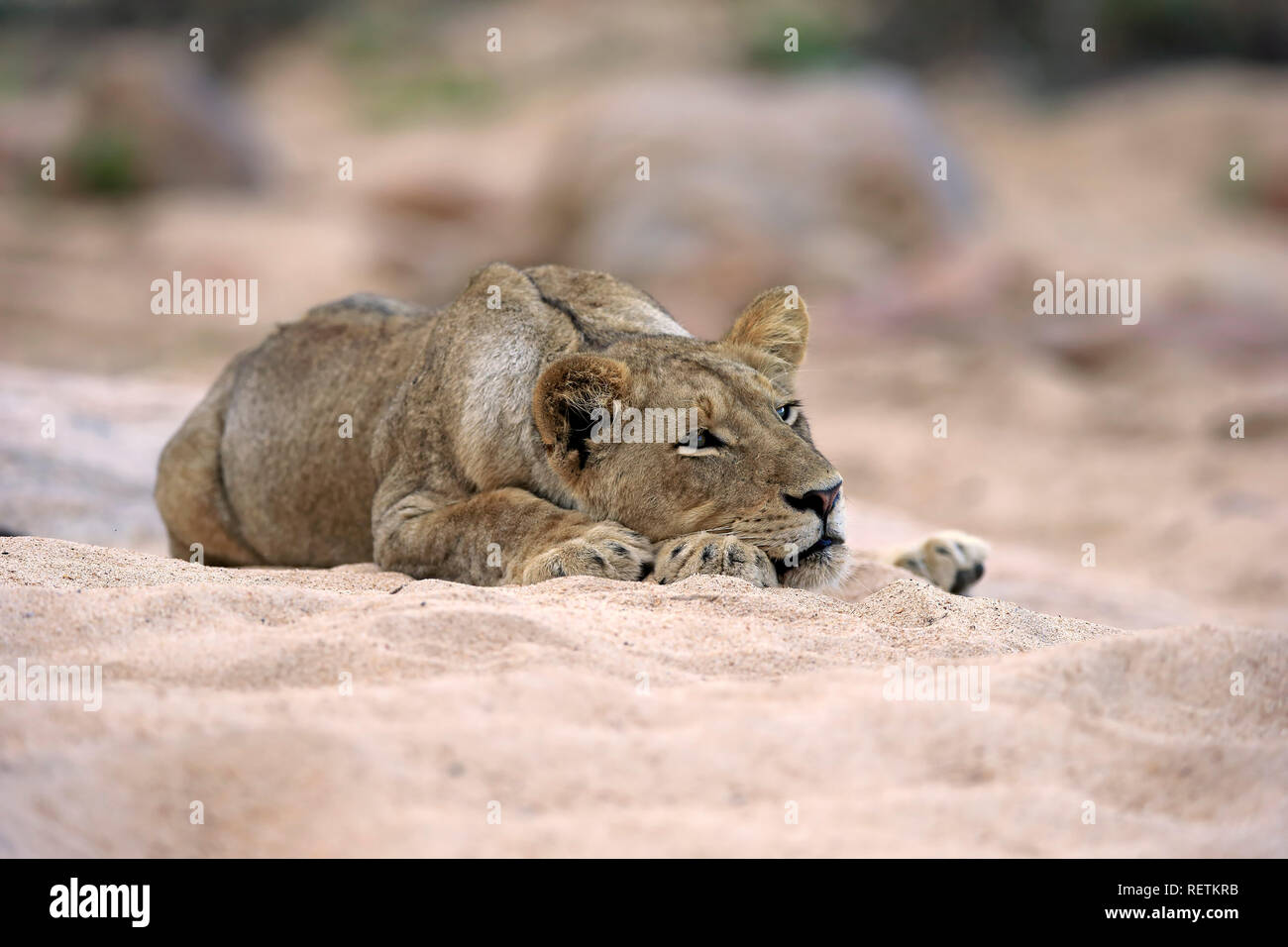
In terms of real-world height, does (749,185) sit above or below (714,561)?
above

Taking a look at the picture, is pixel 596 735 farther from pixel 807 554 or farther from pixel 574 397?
pixel 574 397

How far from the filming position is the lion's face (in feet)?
14.5

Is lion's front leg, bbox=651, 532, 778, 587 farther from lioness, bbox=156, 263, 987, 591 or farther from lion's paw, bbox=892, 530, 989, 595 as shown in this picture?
lion's paw, bbox=892, 530, 989, 595

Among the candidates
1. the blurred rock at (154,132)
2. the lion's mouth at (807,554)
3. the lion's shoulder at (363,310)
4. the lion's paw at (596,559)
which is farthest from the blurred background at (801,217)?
the lion's shoulder at (363,310)

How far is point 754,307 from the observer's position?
5133 millimetres

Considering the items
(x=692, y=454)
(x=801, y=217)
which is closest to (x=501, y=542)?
(x=692, y=454)

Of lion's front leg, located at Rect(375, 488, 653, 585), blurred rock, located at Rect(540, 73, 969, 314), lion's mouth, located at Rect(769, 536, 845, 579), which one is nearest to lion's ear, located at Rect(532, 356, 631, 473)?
lion's front leg, located at Rect(375, 488, 653, 585)

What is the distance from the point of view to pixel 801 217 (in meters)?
18.2

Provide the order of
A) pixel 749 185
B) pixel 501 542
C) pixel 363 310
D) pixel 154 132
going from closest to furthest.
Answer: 1. pixel 501 542
2. pixel 363 310
3. pixel 749 185
4. pixel 154 132

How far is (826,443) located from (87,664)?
8763 mm

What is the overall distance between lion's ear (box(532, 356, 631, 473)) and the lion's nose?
68cm

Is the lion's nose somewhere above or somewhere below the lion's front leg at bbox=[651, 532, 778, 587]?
above

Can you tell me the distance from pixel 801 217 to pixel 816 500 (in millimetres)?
14236
